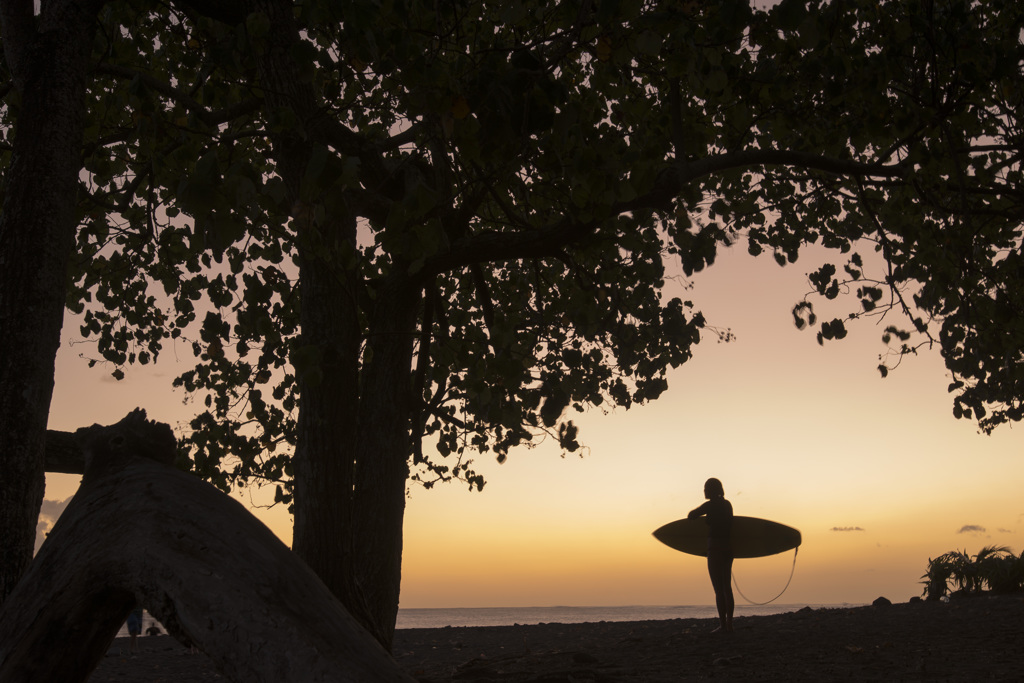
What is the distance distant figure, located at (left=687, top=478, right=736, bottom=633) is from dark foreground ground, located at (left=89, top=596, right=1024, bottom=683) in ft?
1.41

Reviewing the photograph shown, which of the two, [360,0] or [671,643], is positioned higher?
[360,0]

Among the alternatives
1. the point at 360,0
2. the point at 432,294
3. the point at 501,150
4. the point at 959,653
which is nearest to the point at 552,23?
the point at 432,294

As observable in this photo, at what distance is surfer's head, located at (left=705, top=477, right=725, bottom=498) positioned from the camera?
12.2 m

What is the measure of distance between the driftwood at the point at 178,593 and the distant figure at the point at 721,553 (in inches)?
362

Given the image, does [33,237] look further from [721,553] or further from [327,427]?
[721,553]

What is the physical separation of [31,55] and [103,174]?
2.36m

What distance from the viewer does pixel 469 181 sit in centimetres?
685

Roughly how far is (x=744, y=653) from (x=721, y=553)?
7.31 ft

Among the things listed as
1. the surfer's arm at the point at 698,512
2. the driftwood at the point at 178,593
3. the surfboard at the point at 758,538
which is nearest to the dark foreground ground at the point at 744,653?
the surfboard at the point at 758,538

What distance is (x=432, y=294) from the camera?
891cm

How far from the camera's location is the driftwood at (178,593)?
3186mm

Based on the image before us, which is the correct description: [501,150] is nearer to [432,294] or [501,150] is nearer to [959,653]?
[432,294]

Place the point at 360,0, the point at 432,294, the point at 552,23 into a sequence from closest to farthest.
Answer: the point at 360,0
the point at 432,294
the point at 552,23

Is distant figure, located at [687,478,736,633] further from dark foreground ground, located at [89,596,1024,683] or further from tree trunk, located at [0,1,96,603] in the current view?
tree trunk, located at [0,1,96,603]
